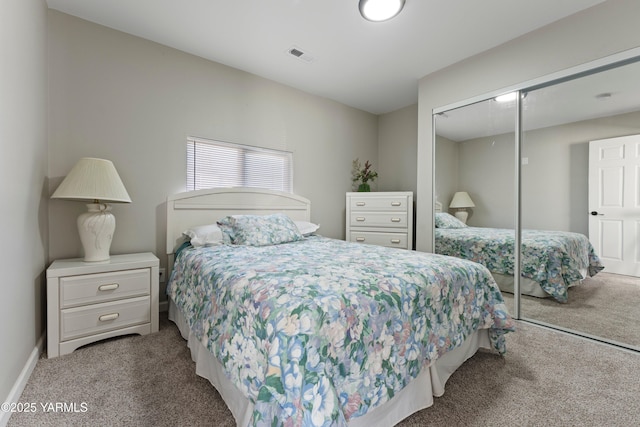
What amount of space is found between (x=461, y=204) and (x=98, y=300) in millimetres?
3228

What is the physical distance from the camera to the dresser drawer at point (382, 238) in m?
3.42

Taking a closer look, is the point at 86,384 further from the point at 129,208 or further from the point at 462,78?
the point at 462,78

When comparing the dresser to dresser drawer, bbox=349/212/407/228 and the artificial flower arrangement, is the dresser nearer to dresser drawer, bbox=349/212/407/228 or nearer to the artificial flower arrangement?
dresser drawer, bbox=349/212/407/228

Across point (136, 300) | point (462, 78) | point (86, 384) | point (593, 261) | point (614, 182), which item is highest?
point (462, 78)

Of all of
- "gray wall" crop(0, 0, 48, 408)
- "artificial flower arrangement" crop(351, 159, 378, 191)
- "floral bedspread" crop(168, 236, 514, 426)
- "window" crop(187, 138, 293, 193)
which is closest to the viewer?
"floral bedspread" crop(168, 236, 514, 426)

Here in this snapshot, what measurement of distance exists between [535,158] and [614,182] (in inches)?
21.3

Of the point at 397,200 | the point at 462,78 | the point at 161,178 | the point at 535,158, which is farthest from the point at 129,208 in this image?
the point at 535,158

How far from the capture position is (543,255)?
2.46 meters

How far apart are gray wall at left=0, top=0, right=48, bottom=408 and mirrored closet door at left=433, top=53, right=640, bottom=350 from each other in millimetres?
3290

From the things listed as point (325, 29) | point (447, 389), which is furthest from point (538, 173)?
point (325, 29)

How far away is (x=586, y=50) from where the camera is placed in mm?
2109

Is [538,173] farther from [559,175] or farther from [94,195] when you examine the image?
[94,195]

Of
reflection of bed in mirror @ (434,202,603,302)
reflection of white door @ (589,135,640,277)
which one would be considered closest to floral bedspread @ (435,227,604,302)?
reflection of bed in mirror @ (434,202,603,302)

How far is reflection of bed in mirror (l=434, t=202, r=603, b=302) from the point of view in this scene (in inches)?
91.0
